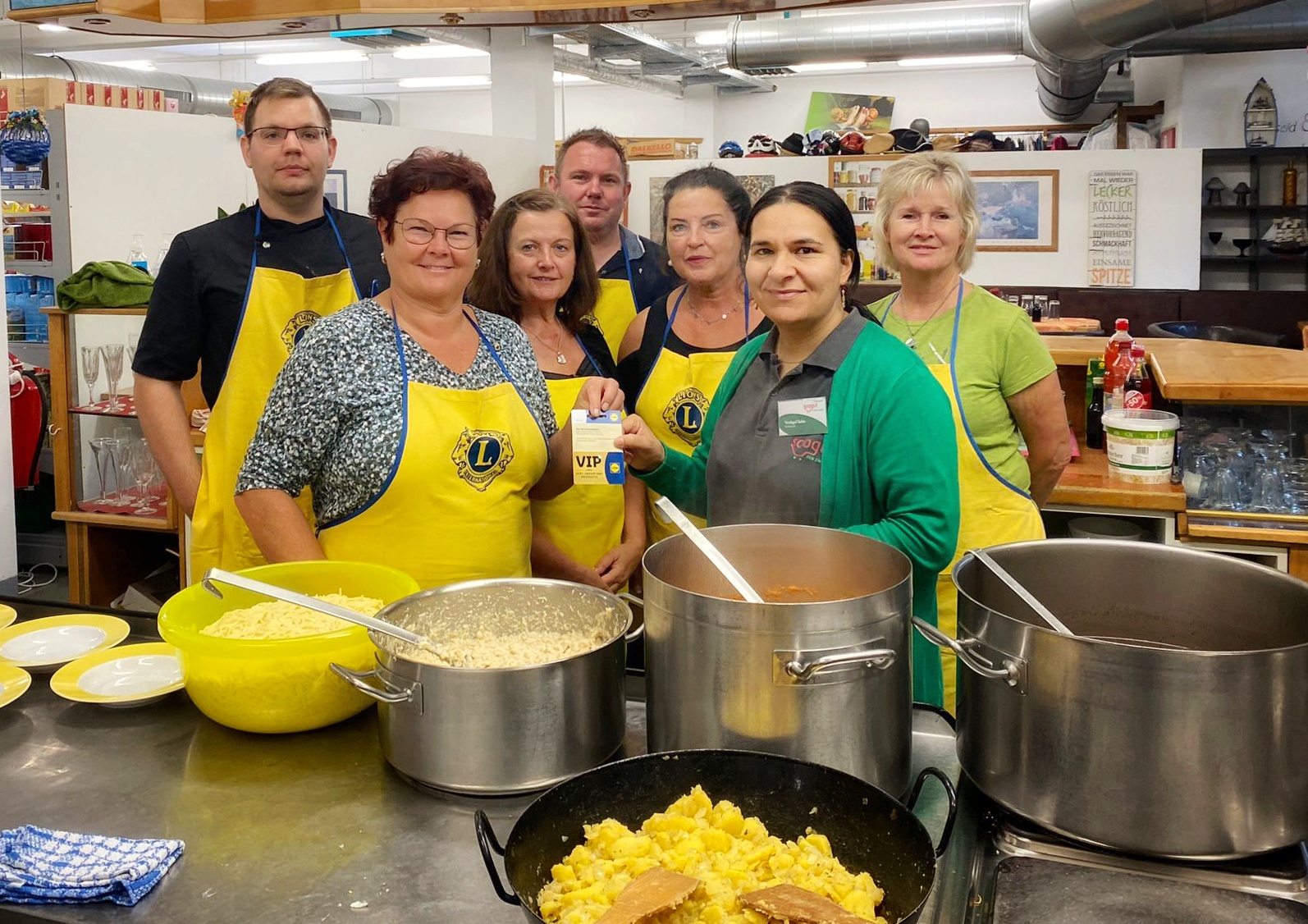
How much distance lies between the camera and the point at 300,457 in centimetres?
196

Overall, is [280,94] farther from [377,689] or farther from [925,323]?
[377,689]

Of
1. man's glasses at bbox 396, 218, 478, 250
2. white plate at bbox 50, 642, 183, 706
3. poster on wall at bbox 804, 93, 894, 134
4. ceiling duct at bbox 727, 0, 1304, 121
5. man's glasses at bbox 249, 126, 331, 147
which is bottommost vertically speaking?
white plate at bbox 50, 642, 183, 706

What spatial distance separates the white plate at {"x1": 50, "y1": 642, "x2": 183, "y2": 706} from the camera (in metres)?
1.55

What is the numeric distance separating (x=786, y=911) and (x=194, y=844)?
2.29 ft

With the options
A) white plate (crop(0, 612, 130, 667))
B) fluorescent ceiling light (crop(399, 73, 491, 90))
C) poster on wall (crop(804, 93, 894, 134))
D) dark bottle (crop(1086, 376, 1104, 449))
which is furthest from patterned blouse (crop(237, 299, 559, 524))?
fluorescent ceiling light (crop(399, 73, 491, 90))

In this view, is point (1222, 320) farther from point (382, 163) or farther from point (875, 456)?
point (875, 456)

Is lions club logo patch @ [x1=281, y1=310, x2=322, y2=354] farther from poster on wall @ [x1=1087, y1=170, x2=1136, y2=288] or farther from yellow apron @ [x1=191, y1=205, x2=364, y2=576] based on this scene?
poster on wall @ [x1=1087, y1=170, x2=1136, y2=288]

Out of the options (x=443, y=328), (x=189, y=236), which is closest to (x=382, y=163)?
(x=189, y=236)

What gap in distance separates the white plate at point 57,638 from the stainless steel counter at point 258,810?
0.09m

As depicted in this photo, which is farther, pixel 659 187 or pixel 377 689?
Answer: pixel 659 187

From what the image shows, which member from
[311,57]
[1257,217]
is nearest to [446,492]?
[1257,217]

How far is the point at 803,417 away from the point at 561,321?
1.20 metres

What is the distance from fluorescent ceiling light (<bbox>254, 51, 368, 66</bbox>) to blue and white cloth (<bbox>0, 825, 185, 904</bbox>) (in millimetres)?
13953

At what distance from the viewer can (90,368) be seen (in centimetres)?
478
